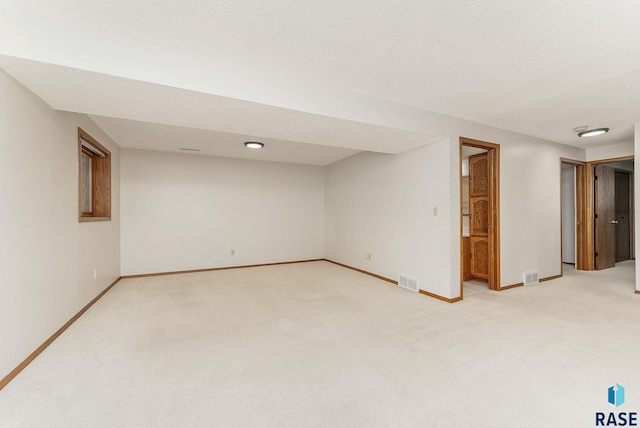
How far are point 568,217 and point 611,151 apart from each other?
1807mm

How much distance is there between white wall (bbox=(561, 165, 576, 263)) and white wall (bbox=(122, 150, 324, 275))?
17.5 ft

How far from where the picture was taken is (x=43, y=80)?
6.39ft

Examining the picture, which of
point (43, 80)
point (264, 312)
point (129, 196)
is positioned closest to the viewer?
point (43, 80)

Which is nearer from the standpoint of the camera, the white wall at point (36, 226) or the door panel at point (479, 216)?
the white wall at point (36, 226)

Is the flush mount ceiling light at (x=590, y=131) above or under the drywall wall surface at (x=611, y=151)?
above

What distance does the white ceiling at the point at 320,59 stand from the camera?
1664mm

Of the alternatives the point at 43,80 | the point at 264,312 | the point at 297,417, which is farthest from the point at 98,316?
the point at 297,417

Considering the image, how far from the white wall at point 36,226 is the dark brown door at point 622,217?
Result: 371 inches

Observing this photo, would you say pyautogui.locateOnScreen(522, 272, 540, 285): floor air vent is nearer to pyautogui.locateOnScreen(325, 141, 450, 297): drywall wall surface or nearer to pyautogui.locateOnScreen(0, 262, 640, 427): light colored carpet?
pyautogui.locateOnScreen(0, 262, 640, 427): light colored carpet

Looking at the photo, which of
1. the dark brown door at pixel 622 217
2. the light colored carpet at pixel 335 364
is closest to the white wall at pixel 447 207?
the light colored carpet at pixel 335 364

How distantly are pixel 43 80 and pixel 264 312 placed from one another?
2702 mm

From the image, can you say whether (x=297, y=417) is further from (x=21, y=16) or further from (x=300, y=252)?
(x=300, y=252)

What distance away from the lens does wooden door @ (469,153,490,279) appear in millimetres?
4305

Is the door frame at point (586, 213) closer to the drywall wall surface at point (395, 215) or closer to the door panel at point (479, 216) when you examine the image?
the door panel at point (479, 216)
